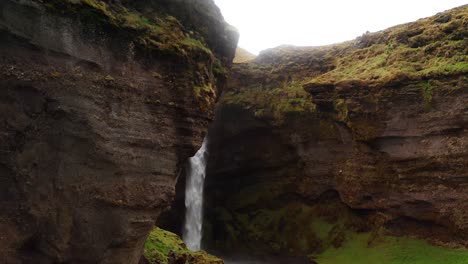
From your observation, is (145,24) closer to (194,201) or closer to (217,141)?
(194,201)

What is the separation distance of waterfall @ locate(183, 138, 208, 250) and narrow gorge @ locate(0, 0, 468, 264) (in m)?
0.15

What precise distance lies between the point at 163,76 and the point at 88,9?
3.25m

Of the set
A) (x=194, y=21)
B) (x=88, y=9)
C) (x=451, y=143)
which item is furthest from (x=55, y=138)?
(x=451, y=143)

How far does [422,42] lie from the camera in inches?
1160

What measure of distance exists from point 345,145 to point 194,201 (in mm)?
12120

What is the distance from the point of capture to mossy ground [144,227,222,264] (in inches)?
647

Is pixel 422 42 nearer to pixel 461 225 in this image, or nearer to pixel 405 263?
pixel 461 225

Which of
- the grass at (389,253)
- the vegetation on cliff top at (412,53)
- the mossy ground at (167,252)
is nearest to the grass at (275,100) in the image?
the vegetation on cliff top at (412,53)

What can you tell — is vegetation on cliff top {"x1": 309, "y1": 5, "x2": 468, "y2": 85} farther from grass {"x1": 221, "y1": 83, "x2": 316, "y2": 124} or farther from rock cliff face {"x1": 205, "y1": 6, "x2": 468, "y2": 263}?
grass {"x1": 221, "y1": 83, "x2": 316, "y2": 124}

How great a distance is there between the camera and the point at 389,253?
2633 cm

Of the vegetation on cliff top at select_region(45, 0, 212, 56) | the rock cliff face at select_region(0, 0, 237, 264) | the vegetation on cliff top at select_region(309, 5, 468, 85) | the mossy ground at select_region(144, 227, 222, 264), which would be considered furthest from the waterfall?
the vegetation on cliff top at select_region(45, 0, 212, 56)

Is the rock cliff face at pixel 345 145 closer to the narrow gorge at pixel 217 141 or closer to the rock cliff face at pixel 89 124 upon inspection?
the narrow gorge at pixel 217 141

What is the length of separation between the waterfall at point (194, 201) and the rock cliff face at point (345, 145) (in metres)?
1.59

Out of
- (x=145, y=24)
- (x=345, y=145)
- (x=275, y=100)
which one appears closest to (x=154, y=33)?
(x=145, y=24)
